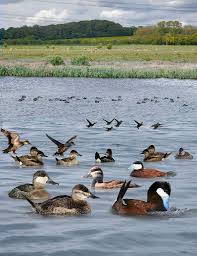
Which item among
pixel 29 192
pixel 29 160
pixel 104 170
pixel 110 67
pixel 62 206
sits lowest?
pixel 110 67

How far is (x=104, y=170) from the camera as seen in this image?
60.2 feet

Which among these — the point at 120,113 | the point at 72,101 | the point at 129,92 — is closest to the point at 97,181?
the point at 120,113

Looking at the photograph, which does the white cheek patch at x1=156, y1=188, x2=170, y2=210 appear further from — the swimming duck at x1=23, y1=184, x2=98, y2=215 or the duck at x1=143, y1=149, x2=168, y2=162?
the duck at x1=143, y1=149, x2=168, y2=162

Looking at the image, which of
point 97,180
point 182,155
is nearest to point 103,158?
point 182,155

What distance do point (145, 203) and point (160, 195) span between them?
0.32 metres

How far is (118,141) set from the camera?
2464 centimetres

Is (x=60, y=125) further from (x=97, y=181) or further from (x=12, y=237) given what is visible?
(x=12, y=237)

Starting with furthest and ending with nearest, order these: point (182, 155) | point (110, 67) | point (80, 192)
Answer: point (110, 67) < point (182, 155) < point (80, 192)

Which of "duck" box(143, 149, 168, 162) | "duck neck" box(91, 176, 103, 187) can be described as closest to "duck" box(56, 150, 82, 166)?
"duck" box(143, 149, 168, 162)

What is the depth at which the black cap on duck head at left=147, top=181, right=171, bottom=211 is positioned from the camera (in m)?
12.8

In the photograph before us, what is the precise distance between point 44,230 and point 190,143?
44.1ft

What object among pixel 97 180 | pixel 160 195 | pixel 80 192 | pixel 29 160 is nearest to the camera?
pixel 160 195

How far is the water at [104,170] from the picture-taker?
35.5ft

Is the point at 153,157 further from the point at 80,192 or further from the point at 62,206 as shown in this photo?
the point at 62,206
